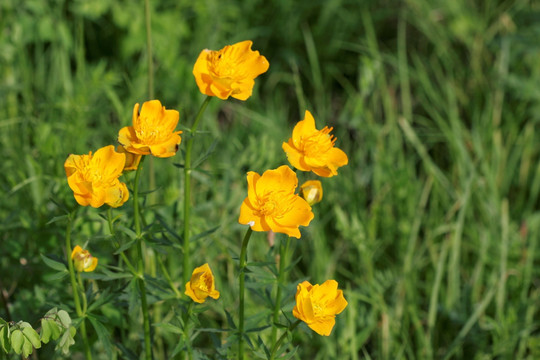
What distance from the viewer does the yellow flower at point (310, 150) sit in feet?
4.18

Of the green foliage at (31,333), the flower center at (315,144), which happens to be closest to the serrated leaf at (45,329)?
the green foliage at (31,333)

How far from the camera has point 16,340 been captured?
4.04 ft

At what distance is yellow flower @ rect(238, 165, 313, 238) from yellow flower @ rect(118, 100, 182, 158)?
166mm

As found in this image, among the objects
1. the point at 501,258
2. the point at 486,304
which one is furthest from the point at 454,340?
the point at 501,258

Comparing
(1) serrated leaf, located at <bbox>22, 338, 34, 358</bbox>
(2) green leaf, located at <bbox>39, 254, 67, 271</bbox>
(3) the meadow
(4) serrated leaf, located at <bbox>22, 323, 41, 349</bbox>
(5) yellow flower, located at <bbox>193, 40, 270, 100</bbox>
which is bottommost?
(3) the meadow

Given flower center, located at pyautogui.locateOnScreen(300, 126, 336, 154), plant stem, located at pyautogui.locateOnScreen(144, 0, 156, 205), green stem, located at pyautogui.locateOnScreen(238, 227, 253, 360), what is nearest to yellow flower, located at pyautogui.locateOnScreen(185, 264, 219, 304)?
green stem, located at pyautogui.locateOnScreen(238, 227, 253, 360)

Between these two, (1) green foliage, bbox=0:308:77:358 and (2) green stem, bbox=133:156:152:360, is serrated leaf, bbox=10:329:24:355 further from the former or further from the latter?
(2) green stem, bbox=133:156:152:360

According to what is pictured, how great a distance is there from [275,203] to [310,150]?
129 millimetres

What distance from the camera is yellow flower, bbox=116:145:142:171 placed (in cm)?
129

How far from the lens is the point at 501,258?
7.13ft

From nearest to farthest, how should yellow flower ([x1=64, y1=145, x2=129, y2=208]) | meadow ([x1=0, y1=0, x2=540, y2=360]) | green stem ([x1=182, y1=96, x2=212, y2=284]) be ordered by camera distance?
yellow flower ([x1=64, y1=145, x2=129, y2=208]) → green stem ([x1=182, y1=96, x2=212, y2=284]) → meadow ([x1=0, y1=0, x2=540, y2=360])

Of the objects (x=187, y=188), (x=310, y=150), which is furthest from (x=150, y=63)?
(x=310, y=150)

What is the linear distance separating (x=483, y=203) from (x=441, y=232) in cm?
20

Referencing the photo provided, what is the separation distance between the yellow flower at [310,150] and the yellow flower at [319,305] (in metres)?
0.21
